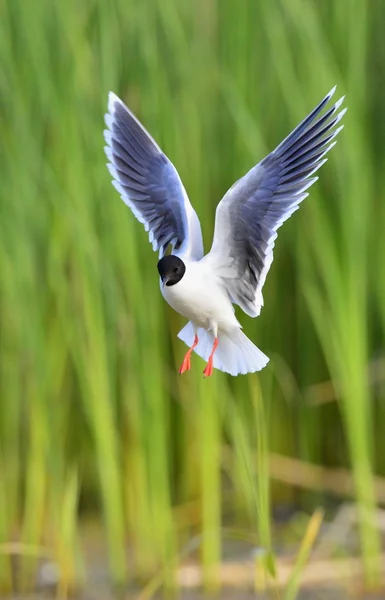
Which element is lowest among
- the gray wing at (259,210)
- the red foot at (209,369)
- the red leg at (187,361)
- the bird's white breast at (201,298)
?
the red foot at (209,369)

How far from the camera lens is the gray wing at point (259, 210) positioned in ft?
0.68

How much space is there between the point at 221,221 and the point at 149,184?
Answer: 0.03 m

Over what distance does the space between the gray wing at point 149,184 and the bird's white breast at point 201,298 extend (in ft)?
0.04

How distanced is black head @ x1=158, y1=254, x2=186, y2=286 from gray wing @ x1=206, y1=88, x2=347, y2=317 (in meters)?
0.02

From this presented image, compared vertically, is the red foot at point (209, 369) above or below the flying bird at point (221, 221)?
below

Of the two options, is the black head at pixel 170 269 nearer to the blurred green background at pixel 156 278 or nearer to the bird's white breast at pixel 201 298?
the bird's white breast at pixel 201 298

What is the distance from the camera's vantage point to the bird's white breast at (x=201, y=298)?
7.7 inches

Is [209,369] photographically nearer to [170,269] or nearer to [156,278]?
[170,269]

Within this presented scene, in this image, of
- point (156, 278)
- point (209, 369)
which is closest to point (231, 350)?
point (209, 369)

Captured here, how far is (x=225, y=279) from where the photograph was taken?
0.22 meters

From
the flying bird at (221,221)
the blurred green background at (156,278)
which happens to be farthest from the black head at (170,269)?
the blurred green background at (156,278)

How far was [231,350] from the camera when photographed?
24 centimetres

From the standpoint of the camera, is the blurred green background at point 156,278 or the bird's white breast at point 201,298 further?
the blurred green background at point 156,278

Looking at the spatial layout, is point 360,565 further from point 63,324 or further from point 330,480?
point 63,324
